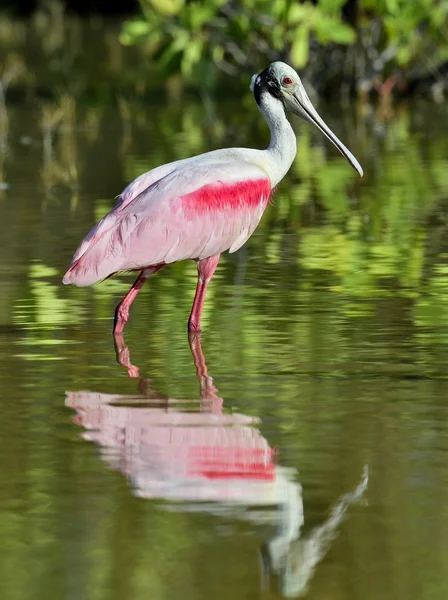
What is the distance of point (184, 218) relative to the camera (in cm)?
908

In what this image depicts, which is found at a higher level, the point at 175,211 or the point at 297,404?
the point at 175,211

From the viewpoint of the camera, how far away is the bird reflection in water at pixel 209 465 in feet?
17.4

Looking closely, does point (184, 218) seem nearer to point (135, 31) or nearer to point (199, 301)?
point (199, 301)

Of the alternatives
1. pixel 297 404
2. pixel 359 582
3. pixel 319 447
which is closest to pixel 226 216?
pixel 297 404

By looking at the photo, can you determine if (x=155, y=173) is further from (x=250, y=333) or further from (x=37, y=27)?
(x=37, y=27)

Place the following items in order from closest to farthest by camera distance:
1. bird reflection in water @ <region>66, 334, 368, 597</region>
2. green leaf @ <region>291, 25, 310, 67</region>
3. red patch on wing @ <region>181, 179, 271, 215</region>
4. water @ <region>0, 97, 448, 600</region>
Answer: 1. water @ <region>0, 97, 448, 600</region>
2. bird reflection in water @ <region>66, 334, 368, 597</region>
3. red patch on wing @ <region>181, 179, 271, 215</region>
4. green leaf @ <region>291, 25, 310, 67</region>

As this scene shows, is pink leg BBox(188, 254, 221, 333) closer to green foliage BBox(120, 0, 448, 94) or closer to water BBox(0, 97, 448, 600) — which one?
water BBox(0, 97, 448, 600)

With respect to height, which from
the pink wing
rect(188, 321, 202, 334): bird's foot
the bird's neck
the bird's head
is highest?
the bird's head

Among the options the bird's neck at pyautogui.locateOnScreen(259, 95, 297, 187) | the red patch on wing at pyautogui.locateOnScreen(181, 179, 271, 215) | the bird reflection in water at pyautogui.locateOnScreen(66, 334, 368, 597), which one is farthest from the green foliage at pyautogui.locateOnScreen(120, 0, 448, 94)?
the bird reflection in water at pyautogui.locateOnScreen(66, 334, 368, 597)

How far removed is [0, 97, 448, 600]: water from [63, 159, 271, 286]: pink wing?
363mm

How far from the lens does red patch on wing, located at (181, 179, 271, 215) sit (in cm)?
911

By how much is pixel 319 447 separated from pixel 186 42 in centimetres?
1511

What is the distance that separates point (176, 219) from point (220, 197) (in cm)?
25

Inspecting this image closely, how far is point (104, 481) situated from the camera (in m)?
6.06
